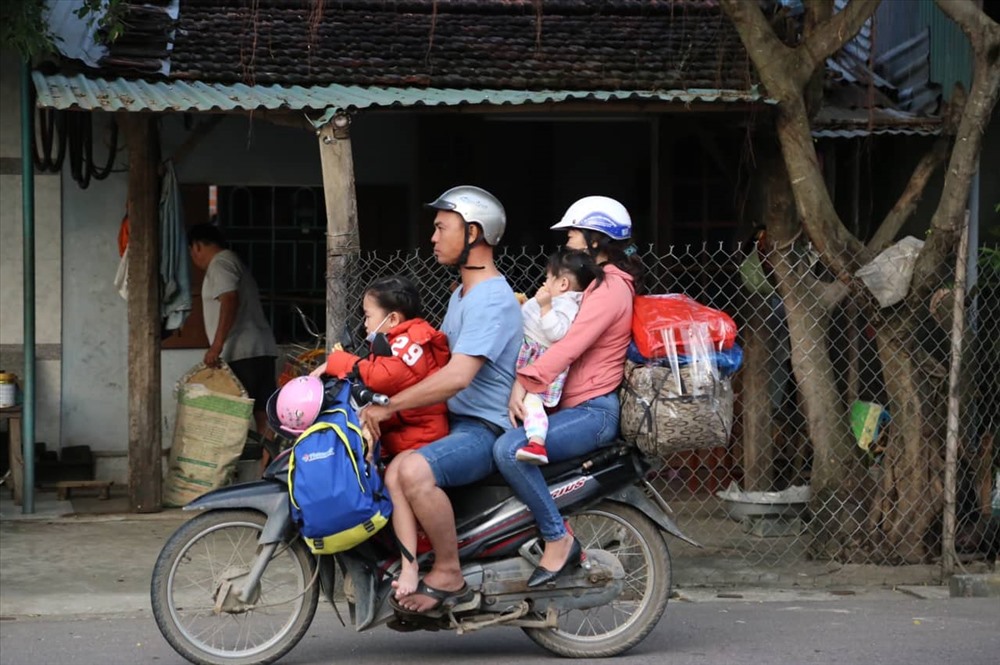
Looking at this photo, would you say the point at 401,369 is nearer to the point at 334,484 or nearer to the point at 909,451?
the point at 334,484

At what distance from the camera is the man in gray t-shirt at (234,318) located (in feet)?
33.6

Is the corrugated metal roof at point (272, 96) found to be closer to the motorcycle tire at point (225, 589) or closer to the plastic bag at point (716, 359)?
the plastic bag at point (716, 359)

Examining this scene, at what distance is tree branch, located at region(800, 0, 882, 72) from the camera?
7.98 m

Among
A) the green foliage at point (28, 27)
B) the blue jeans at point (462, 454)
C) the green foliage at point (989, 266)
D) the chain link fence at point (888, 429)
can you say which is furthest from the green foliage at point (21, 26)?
the green foliage at point (989, 266)

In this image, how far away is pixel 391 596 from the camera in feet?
18.6

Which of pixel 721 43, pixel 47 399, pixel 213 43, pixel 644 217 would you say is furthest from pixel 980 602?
pixel 47 399

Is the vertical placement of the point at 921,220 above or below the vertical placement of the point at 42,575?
above

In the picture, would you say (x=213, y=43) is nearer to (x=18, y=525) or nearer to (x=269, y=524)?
(x=18, y=525)

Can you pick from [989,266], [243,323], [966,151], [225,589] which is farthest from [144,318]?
[989,266]

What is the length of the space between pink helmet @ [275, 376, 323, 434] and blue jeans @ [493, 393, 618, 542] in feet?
2.46

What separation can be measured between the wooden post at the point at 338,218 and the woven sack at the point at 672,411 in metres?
1.81

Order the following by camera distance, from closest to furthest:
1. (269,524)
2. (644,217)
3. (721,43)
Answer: (269,524)
(721,43)
(644,217)

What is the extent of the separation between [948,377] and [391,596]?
3.70 meters

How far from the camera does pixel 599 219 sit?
6082 mm
